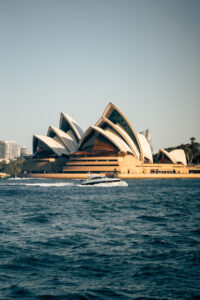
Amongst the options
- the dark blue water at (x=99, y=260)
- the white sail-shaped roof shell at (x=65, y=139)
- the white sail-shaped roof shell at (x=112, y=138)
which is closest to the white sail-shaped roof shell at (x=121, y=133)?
the white sail-shaped roof shell at (x=112, y=138)

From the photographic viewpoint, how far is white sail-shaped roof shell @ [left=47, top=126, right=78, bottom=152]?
5453 inches

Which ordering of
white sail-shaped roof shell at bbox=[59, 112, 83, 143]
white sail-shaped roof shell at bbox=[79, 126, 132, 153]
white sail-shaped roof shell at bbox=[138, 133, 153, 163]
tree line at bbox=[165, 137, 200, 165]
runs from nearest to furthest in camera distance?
white sail-shaped roof shell at bbox=[79, 126, 132, 153], white sail-shaped roof shell at bbox=[59, 112, 83, 143], white sail-shaped roof shell at bbox=[138, 133, 153, 163], tree line at bbox=[165, 137, 200, 165]

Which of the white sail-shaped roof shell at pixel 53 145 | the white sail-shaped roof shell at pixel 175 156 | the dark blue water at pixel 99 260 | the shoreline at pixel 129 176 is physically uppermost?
the white sail-shaped roof shell at pixel 53 145

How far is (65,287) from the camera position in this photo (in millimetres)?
10938

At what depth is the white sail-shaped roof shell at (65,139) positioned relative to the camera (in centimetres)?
13850

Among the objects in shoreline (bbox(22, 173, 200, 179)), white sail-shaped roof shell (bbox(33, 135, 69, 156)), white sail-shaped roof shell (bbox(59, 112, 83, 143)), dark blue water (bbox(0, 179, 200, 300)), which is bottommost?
dark blue water (bbox(0, 179, 200, 300))

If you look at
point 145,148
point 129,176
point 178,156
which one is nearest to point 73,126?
point 129,176

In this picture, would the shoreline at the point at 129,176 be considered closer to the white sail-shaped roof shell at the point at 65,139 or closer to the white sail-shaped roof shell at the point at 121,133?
the white sail-shaped roof shell at the point at 121,133

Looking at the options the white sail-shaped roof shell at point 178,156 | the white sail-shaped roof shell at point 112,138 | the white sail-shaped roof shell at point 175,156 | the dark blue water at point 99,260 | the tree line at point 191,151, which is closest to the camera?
the dark blue water at point 99,260

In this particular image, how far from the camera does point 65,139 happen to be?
13950cm

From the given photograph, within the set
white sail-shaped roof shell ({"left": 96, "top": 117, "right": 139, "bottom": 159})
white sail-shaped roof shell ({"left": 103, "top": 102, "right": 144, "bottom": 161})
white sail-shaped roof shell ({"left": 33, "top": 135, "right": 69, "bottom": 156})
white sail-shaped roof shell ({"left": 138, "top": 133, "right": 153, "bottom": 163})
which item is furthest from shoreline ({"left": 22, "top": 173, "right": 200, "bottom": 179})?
white sail-shaped roof shell ({"left": 138, "top": 133, "right": 153, "bottom": 163})

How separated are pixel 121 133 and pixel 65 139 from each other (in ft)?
76.6

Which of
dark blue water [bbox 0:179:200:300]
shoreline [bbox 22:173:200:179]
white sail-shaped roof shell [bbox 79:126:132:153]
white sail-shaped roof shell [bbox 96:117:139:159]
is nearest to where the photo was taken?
dark blue water [bbox 0:179:200:300]

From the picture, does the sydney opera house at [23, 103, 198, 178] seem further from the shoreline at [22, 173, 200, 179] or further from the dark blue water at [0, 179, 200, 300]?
the dark blue water at [0, 179, 200, 300]
